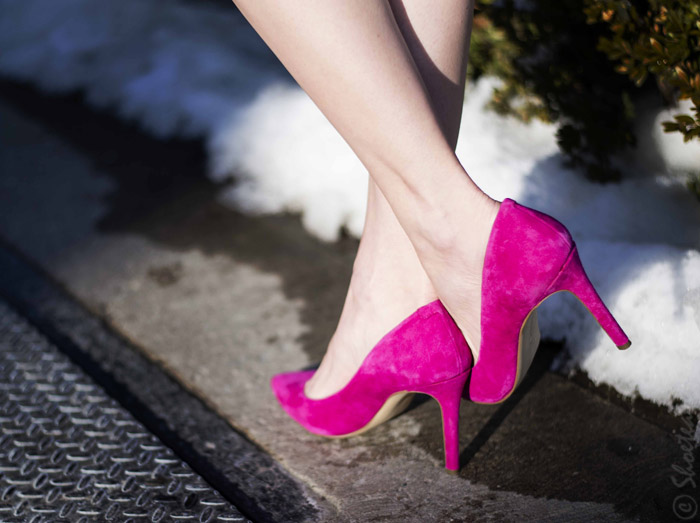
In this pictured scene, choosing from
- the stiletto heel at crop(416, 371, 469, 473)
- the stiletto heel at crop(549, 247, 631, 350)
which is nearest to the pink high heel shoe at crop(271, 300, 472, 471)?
the stiletto heel at crop(416, 371, 469, 473)

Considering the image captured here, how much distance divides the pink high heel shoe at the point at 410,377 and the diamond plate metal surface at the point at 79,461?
9.5 inches

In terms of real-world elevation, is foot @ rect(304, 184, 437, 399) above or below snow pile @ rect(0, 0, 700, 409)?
above

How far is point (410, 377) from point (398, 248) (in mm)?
199

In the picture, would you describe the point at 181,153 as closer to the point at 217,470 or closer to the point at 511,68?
the point at 511,68

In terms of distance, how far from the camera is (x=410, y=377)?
1.00m

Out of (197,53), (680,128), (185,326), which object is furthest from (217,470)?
(197,53)

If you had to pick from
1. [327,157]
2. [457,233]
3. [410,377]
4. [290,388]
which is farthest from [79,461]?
[327,157]

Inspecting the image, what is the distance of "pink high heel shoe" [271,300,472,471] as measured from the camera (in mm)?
977

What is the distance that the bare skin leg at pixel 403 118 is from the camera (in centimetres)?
80

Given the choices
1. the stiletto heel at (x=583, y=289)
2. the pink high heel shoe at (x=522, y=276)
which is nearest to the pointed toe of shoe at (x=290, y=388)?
the pink high heel shoe at (x=522, y=276)

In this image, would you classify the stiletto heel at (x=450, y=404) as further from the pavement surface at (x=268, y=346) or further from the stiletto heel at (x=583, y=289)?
the stiletto heel at (x=583, y=289)

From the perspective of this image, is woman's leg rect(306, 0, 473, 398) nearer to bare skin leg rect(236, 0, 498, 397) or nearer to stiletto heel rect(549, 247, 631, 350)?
bare skin leg rect(236, 0, 498, 397)

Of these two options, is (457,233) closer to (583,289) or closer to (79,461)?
(583,289)

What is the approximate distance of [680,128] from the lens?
1185mm
